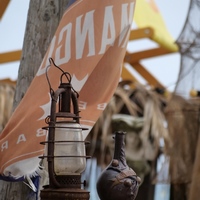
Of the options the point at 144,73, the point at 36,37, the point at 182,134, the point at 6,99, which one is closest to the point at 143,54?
the point at 144,73

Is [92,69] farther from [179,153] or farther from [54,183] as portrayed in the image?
[179,153]

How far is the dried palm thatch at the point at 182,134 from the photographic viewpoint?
5.21m

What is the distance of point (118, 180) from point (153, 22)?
5.46 meters

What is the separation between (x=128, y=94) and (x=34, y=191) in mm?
3683

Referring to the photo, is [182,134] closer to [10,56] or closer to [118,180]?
[10,56]

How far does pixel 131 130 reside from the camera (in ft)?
20.3

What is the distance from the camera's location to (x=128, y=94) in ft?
21.4

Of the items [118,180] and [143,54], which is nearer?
[118,180]

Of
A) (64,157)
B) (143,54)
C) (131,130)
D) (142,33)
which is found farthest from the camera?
(143,54)

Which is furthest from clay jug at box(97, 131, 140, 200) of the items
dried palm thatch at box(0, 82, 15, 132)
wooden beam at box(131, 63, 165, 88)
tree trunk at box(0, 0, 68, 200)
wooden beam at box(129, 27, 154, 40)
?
wooden beam at box(131, 63, 165, 88)

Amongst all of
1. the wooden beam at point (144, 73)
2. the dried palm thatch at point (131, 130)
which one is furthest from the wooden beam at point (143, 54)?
the dried palm thatch at point (131, 130)

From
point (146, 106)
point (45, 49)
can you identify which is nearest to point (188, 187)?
point (146, 106)

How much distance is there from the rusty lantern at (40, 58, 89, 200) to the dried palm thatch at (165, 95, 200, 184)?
3.03 m

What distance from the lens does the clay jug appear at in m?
2.32
